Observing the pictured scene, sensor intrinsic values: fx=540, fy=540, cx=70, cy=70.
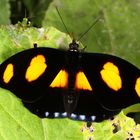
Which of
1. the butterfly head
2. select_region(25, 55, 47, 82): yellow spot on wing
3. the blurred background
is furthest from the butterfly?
the blurred background

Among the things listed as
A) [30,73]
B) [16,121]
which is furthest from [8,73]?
[16,121]

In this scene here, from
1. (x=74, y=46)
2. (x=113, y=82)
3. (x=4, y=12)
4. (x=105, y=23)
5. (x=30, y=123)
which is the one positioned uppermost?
(x=4, y=12)

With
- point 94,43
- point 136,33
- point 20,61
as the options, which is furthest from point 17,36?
point 136,33

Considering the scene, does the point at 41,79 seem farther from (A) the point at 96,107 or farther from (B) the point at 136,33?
(B) the point at 136,33

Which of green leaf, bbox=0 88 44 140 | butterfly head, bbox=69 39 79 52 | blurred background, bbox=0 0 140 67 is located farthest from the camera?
blurred background, bbox=0 0 140 67

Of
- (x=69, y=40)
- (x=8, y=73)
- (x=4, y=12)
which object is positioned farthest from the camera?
(x=4, y=12)

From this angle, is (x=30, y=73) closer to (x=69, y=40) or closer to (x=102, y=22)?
(x=69, y=40)

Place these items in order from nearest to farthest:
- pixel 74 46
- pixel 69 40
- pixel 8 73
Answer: pixel 8 73 < pixel 74 46 < pixel 69 40

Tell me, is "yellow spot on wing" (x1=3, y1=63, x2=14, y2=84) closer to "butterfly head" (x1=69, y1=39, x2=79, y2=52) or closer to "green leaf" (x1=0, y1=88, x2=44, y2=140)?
"green leaf" (x1=0, y1=88, x2=44, y2=140)
